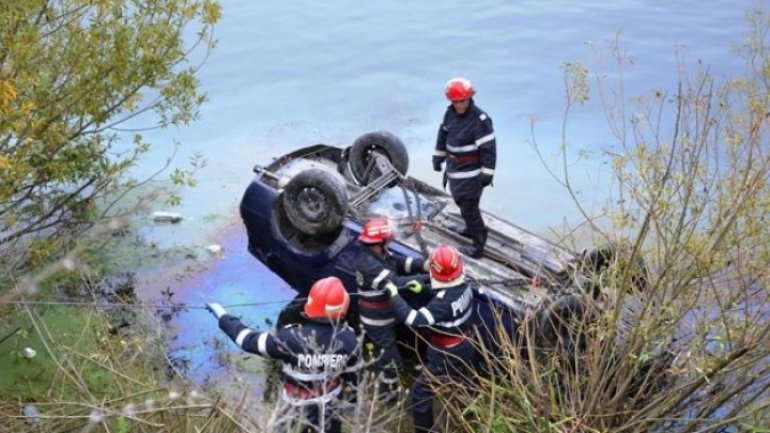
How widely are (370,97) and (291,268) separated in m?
5.82

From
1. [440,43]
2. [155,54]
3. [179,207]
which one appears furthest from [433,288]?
[440,43]

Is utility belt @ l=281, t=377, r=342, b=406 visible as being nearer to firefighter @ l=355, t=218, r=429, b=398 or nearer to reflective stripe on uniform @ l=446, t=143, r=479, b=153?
firefighter @ l=355, t=218, r=429, b=398

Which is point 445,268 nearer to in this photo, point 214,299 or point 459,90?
point 459,90

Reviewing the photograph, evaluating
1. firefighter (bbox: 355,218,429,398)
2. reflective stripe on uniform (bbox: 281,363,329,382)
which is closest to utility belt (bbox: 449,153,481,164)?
firefighter (bbox: 355,218,429,398)

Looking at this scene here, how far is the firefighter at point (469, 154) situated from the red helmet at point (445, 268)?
1142 mm

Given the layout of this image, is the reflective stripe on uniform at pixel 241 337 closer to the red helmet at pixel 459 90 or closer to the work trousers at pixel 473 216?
the work trousers at pixel 473 216

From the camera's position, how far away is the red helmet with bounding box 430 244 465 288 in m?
5.71

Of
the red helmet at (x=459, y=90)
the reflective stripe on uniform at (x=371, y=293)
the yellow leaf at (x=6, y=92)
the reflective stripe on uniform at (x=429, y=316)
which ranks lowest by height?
the reflective stripe on uniform at (x=371, y=293)

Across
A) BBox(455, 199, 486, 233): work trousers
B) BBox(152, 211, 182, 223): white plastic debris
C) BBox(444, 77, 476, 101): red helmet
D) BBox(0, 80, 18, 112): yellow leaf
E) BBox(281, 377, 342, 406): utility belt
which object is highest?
BBox(0, 80, 18, 112): yellow leaf

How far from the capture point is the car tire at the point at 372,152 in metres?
7.68

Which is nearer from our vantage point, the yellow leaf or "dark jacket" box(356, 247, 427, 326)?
the yellow leaf

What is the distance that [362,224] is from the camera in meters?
6.82

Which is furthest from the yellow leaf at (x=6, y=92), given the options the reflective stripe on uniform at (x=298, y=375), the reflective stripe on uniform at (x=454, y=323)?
the reflective stripe on uniform at (x=454, y=323)

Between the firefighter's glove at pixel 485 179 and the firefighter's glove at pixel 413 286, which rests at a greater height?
the firefighter's glove at pixel 485 179
